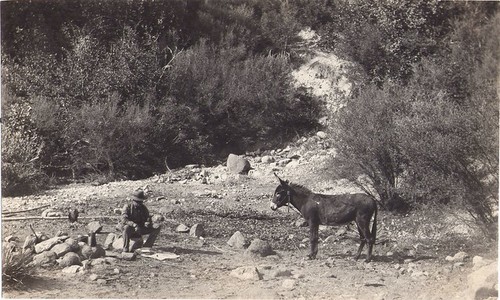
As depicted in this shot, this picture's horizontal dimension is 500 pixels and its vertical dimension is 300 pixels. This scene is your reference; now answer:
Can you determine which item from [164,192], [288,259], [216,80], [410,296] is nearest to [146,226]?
[288,259]

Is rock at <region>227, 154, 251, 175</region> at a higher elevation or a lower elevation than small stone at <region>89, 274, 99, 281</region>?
higher

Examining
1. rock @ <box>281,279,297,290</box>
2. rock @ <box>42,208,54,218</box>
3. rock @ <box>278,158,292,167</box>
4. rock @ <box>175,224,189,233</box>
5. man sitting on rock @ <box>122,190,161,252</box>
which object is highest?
rock @ <box>278,158,292,167</box>

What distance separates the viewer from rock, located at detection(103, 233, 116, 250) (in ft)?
28.8

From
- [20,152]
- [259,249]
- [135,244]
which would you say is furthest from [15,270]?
[20,152]

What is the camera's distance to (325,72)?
18.1 meters

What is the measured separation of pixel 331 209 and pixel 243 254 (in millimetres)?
1597

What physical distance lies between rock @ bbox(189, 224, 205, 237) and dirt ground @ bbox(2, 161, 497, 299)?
0.37ft

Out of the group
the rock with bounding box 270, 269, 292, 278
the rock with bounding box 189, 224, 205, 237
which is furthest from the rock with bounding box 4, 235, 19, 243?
the rock with bounding box 270, 269, 292, 278

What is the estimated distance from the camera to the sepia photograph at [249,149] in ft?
27.0

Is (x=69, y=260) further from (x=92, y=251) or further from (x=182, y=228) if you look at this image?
(x=182, y=228)

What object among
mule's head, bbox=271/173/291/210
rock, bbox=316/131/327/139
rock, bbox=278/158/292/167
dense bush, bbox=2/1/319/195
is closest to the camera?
mule's head, bbox=271/173/291/210

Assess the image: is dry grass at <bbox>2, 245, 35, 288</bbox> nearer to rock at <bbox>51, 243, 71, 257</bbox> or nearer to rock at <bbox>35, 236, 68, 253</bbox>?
rock at <bbox>51, 243, 71, 257</bbox>

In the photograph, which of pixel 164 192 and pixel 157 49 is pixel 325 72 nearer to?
pixel 157 49

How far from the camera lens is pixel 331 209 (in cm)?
915
